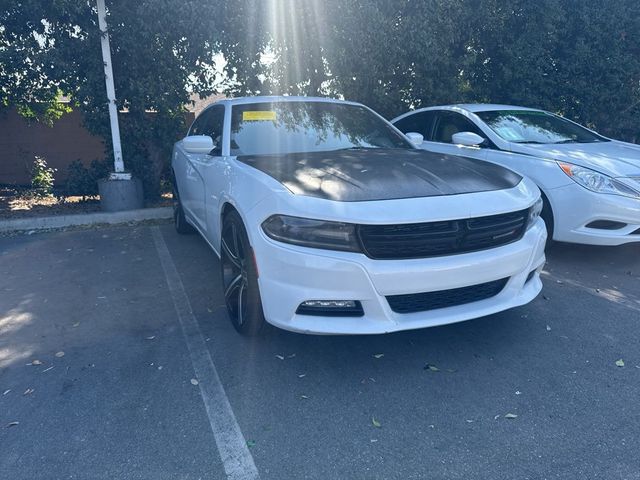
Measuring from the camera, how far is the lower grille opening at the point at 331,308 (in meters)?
2.73

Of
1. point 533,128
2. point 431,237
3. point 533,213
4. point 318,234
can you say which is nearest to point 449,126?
point 533,128

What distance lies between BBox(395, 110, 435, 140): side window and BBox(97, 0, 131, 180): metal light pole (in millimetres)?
4160

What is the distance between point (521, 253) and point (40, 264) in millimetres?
4785

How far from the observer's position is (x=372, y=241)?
8.86 ft

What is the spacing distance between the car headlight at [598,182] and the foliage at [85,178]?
6.91 m

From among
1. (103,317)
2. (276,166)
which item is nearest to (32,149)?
(103,317)

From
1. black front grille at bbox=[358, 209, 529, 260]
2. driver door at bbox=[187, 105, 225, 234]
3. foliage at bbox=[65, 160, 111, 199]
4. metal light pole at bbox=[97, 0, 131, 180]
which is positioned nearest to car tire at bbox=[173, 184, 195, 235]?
driver door at bbox=[187, 105, 225, 234]

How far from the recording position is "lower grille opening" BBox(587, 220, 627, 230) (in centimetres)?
458

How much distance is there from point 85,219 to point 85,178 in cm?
129

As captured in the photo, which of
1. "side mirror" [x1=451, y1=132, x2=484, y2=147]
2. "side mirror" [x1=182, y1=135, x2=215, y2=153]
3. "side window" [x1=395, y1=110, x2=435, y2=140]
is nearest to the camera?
"side mirror" [x1=182, y1=135, x2=215, y2=153]

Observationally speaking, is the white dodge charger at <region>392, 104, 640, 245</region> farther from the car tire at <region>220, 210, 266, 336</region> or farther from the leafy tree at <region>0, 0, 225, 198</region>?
the leafy tree at <region>0, 0, 225, 198</region>

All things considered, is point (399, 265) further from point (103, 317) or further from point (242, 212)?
point (103, 317)

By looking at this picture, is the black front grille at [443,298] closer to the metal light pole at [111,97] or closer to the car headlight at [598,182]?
the car headlight at [598,182]

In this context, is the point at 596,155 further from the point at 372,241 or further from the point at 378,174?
the point at 372,241
